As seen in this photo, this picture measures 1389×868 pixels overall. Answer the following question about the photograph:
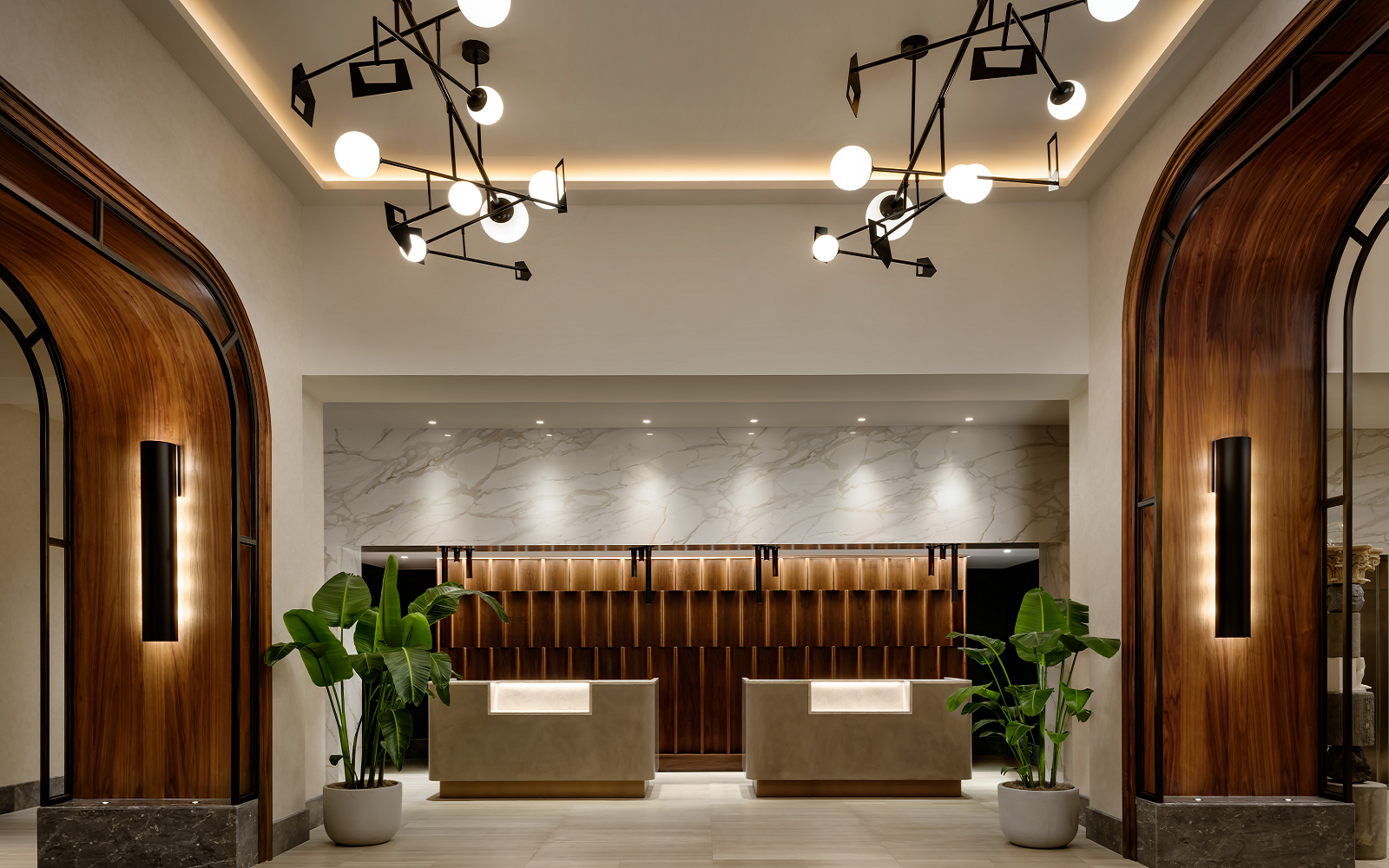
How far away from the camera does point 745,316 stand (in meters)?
6.64

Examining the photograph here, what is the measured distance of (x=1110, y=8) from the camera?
125 inches

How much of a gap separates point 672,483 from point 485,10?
6358 millimetres

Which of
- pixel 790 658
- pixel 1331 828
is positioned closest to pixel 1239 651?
pixel 1331 828

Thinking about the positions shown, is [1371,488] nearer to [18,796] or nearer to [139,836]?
[139,836]

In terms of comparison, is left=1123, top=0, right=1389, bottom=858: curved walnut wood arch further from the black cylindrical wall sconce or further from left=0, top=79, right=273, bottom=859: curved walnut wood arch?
left=0, top=79, right=273, bottom=859: curved walnut wood arch

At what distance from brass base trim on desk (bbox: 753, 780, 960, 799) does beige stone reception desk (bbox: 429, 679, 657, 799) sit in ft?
3.32

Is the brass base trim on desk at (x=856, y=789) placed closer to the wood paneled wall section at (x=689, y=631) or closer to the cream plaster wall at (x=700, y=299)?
the wood paneled wall section at (x=689, y=631)

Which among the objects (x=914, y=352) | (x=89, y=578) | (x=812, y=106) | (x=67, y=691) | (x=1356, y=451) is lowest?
(x=67, y=691)

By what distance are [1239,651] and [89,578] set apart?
6.28 meters

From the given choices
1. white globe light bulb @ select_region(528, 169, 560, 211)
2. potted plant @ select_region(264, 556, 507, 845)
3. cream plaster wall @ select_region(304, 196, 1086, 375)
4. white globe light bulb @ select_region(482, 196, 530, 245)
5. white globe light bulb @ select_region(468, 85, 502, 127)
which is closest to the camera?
white globe light bulb @ select_region(468, 85, 502, 127)

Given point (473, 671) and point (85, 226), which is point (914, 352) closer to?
point (85, 226)

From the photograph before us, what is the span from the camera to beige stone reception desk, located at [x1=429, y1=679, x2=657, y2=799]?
8.00 m

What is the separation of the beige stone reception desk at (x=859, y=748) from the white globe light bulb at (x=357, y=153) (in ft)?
18.3

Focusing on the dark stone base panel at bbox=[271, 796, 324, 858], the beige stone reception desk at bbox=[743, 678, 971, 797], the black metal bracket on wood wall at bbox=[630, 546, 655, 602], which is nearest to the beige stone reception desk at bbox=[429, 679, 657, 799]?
the beige stone reception desk at bbox=[743, 678, 971, 797]
